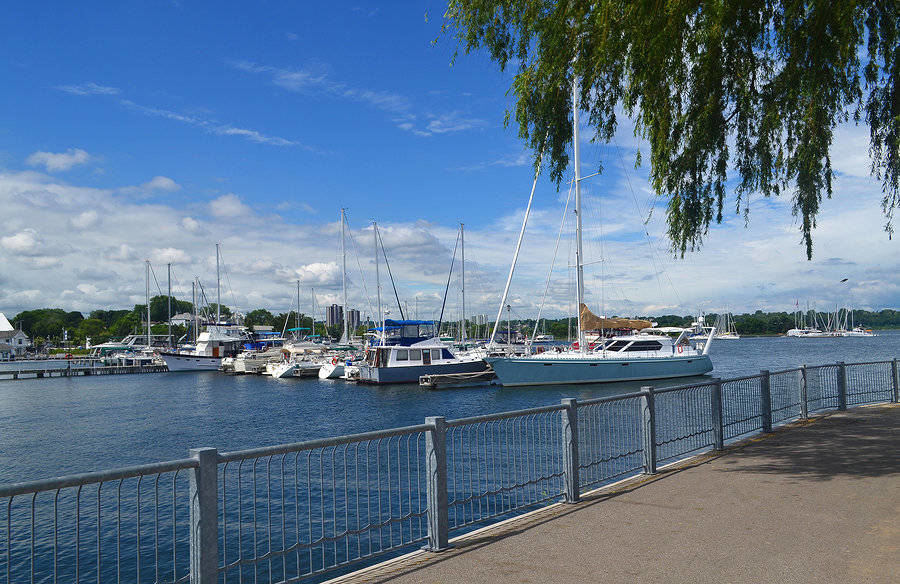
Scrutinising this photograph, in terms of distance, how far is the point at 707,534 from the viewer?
21.8 feet

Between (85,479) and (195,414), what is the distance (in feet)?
130

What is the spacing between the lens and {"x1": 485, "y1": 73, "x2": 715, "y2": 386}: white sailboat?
45.2m

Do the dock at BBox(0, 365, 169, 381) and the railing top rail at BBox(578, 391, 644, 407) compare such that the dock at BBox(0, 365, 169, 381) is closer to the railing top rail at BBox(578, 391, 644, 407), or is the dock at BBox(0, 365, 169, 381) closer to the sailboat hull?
the sailboat hull

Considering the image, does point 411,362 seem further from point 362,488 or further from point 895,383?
point 895,383

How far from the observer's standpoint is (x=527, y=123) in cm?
1173

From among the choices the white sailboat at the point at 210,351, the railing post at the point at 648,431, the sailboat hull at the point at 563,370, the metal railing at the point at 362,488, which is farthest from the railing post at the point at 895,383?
the white sailboat at the point at 210,351

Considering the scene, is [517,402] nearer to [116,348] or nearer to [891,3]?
[891,3]

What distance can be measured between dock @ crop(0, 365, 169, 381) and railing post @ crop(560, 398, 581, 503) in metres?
93.1

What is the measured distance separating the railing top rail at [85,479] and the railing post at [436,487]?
2.60 meters

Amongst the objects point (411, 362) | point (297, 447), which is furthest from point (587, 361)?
point (297, 447)

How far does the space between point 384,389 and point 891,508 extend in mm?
46924

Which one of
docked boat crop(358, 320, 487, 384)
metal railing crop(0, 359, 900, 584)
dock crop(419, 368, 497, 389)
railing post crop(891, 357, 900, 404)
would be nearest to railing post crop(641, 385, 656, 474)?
metal railing crop(0, 359, 900, 584)

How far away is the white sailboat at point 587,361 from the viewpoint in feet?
148

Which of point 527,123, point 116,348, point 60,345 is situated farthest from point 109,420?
point 60,345
